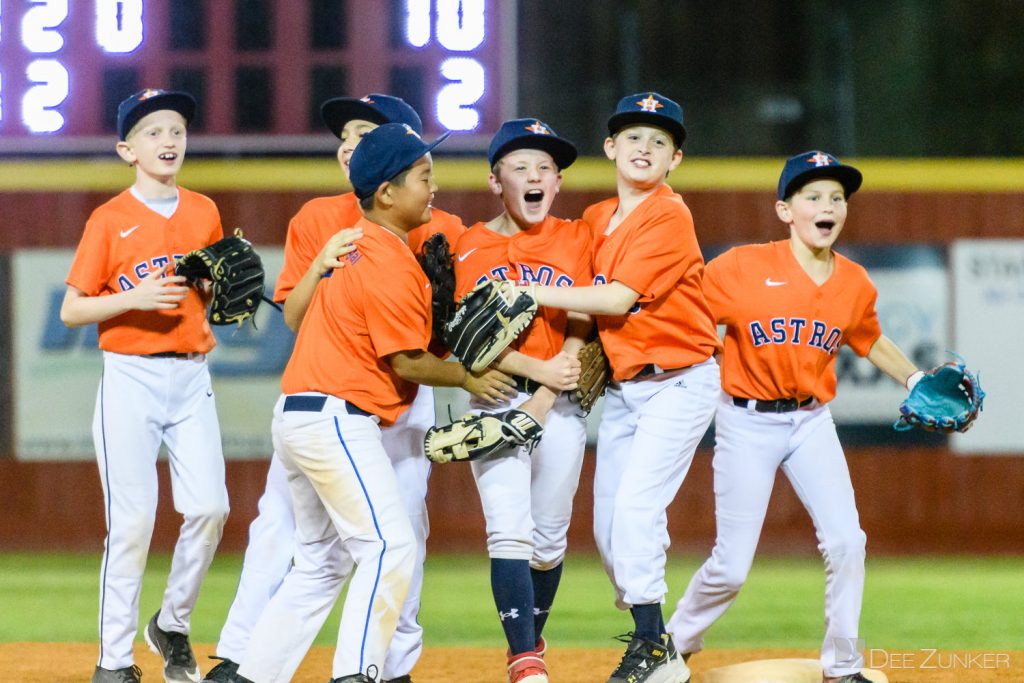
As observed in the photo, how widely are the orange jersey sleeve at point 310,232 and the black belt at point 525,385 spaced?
789 mm

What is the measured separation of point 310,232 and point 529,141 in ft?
2.64

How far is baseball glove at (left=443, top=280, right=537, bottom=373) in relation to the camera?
3.54m

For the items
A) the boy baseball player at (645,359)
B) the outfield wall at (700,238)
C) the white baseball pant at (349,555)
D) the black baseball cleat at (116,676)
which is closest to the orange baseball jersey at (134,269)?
the white baseball pant at (349,555)

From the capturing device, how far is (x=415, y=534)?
369cm

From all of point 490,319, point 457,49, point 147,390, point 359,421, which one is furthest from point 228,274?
point 457,49

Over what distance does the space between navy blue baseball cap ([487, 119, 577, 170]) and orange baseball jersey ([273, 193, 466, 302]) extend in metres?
0.35

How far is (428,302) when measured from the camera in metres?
3.51

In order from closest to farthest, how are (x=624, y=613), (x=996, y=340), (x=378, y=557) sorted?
(x=378, y=557) → (x=624, y=613) → (x=996, y=340)

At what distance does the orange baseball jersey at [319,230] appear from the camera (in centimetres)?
409

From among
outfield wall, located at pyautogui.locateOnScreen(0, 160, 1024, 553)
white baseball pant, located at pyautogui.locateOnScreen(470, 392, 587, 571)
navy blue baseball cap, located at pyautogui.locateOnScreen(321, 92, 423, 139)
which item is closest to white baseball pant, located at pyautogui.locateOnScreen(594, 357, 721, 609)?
white baseball pant, located at pyautogui.locateOnScreen(470, 392, 587, 571)

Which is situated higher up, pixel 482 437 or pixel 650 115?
pixel 650 115

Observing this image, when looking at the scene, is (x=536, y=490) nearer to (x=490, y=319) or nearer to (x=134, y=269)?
(x=490, y=319)

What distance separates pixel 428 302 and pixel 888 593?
3.73 metres

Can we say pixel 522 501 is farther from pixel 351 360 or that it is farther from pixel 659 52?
pixel 659 52
